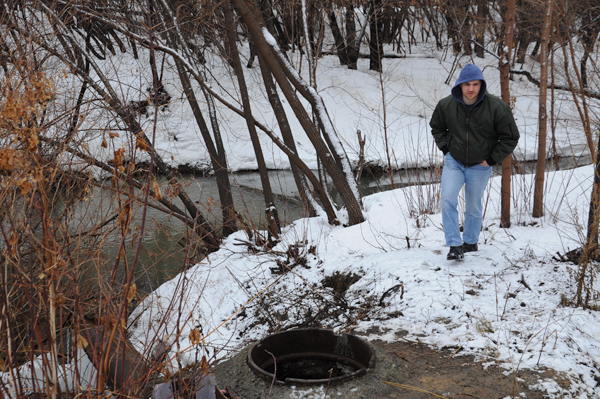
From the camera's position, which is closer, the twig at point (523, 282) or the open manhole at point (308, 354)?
the open manhole at point (308, 354)

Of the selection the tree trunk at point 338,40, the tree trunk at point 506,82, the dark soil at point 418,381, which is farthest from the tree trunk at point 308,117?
the tree trunk at point 338,40

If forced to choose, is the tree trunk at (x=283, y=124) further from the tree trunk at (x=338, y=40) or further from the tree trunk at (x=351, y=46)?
the tree trunk at (x=351, y=46)

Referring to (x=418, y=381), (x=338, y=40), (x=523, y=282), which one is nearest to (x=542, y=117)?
(x=523, y=282)

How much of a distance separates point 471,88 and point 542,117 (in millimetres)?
1785

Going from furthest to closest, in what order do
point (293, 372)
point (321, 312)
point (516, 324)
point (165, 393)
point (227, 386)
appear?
point (321, 312) → point (293, 372) → point (516, 324) → point (227, 386) → point (165, 393)

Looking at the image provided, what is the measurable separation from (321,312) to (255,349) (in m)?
1.03

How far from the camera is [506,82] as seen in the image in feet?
16.7

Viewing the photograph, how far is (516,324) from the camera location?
11.5ft

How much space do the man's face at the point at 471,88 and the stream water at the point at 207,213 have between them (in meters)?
2.28

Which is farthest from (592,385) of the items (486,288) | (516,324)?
(486,288)

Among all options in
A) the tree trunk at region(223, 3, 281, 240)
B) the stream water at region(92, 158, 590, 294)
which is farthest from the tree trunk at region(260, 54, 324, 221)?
the tree trunk at region(223, 3, 281, 240)

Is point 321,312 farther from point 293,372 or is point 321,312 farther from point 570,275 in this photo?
point 570,275

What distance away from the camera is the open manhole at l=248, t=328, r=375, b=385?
11.9ft

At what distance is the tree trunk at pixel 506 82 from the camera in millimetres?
5000
